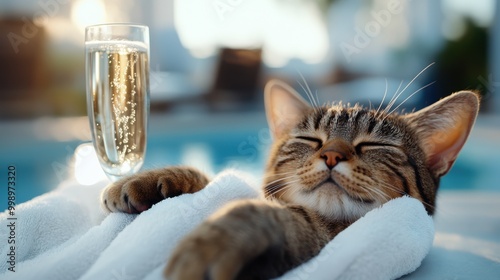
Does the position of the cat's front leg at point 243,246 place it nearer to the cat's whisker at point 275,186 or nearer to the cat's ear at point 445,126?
the cat's whisker at point 275,186

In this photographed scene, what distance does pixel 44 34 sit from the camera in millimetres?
6219

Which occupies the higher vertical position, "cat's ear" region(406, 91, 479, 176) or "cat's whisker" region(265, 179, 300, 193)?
"cat's ear" region(406, 91, 479, 176)

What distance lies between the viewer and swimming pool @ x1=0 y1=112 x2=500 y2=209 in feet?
12.5

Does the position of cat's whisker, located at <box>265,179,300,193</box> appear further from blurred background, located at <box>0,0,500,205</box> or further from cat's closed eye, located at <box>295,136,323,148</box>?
blurred background, located at <box>0,0,500,205</box>

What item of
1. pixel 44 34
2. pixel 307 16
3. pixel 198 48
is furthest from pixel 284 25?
pixel 44 34

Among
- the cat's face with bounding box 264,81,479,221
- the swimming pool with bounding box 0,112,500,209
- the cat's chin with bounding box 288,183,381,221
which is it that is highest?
the cat's face with bounding box 264,81,479,221

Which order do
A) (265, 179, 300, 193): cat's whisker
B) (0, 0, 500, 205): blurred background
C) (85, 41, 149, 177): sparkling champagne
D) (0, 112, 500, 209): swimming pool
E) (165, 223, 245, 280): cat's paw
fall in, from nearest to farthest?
(165, 223, 245, 280): cat's paw
(265, 179, 300, 193): cat's whisker
(85, 41, 149, 177): sparkling champagne
(0, 112, 500, 209): swimming pool
(0, 0, 500, 205): blurred background

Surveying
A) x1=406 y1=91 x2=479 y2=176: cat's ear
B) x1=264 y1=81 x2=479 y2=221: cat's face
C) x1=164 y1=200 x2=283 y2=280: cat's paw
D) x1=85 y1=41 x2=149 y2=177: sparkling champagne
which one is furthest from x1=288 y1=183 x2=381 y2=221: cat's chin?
x1=85 y1=41 x2=149 y2=177: sparkling champagne

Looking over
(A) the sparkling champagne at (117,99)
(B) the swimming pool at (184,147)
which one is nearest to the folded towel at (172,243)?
Result: (A) the sparkling champagne at (117,99)

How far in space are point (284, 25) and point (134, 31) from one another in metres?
7.31

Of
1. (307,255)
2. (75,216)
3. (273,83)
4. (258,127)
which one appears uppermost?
(273,83)

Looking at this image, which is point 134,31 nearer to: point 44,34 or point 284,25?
point 44,34

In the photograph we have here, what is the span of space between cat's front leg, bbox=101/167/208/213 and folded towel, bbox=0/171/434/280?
0.03 meters

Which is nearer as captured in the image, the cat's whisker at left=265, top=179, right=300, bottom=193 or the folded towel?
the folded towel
